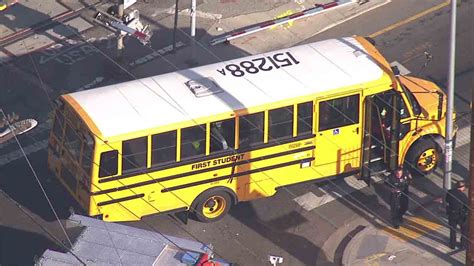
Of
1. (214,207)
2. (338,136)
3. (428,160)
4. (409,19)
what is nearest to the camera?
(338,136)

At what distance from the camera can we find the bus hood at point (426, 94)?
24.2m

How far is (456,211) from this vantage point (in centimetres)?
2231

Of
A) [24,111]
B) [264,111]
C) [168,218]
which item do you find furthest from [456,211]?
[24,111]

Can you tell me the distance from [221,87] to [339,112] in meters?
2.56

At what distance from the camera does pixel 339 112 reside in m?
23.2

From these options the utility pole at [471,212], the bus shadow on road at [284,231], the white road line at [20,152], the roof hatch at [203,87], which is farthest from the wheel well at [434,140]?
the white road line at [20,152]

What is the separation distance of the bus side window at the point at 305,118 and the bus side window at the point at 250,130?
0.86m

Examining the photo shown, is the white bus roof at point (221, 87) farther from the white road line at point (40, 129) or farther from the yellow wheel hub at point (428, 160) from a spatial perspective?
the white road line at point (40, 129)

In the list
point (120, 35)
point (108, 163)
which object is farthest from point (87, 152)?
point (120, 35)

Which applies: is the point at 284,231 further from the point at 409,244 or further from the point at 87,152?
the point at 87,152

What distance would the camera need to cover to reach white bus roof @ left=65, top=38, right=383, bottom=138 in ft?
72.5

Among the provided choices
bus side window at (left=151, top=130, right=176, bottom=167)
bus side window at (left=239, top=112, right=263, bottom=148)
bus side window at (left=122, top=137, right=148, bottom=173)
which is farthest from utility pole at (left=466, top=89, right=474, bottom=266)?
bus side window at (left=122, top=137, right=148, bottom=173)

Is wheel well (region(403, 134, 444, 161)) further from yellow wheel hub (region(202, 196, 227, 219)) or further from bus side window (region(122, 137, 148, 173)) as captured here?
bus side window (region(122, 137, 148, 173))

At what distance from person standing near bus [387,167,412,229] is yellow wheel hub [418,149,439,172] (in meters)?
0.96
